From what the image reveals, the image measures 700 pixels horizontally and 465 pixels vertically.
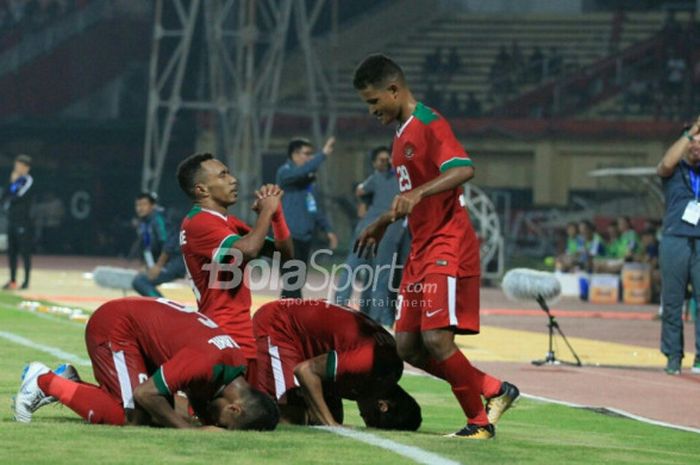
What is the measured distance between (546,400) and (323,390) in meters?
2.84

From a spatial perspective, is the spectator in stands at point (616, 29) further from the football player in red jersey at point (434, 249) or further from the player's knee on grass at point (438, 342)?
the player's knee on grass at point (438, 342)

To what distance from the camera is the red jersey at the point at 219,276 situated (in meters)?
9.52

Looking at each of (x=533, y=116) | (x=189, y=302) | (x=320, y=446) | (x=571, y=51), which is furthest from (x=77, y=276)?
(x=320, y=446)

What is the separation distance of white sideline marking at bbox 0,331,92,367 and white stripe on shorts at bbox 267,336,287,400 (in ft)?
12.7

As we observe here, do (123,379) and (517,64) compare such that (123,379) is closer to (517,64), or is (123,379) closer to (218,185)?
(218,185)

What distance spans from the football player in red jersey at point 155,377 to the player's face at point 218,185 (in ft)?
2.33

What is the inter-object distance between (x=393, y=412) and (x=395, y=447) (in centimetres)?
120

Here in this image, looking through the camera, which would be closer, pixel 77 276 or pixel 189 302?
pixel 189 302

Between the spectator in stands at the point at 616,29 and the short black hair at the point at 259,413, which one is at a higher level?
the spectator in stands at the point at 616,29

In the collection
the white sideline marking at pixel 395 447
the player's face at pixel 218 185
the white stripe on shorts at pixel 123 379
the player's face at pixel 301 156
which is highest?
the player's face at pixel 301 156

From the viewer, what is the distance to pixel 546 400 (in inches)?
476

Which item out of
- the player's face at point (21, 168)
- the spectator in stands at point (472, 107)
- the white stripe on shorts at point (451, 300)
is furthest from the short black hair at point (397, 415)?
the spectator in stands at point (472, 107)

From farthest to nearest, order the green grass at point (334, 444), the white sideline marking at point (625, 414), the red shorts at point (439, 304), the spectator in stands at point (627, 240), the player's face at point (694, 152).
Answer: the spectator in stands at point (627, 240), the player's face at point (694, 152), the white sideline marking at point (625, 414), the red shorts at point (439, 304), the green grass at point (334, 444)

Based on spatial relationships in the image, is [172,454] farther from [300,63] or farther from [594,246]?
[300,63]
